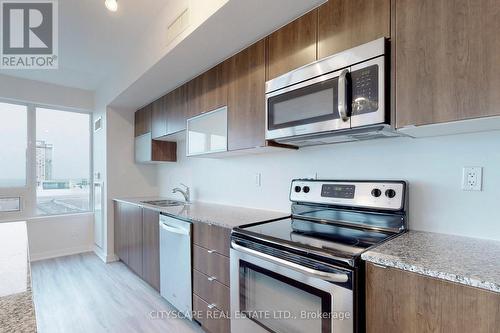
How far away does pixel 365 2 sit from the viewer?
52.1 inches

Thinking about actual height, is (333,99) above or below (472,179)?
above

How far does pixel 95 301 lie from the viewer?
8.46ft

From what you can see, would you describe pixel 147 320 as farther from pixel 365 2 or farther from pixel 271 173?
pixel 365 2

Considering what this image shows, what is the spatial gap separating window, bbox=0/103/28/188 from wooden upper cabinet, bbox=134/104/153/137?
1569 millimetres

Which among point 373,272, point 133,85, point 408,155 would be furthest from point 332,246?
point 133,85

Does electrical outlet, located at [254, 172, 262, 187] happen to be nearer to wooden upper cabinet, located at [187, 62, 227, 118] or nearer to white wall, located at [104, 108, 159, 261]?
wooden upper cabinet, located at [187, 62, 227, 118]

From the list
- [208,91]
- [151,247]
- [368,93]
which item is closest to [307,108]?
[368,93]

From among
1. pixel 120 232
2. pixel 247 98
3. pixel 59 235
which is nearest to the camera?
pixel 247 98

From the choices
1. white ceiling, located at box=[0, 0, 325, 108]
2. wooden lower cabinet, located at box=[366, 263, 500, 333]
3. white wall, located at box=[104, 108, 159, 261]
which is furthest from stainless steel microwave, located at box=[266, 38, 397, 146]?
white wall, located at box=[104, 108, 159, 261]

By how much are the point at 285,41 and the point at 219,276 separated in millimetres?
1663

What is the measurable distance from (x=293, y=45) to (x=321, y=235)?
3.92ft

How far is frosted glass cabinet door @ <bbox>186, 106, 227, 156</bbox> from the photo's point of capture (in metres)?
2.25

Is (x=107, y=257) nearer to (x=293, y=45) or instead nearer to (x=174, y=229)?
(x=174, y=229)

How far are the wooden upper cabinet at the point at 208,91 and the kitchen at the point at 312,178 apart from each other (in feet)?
0.06
